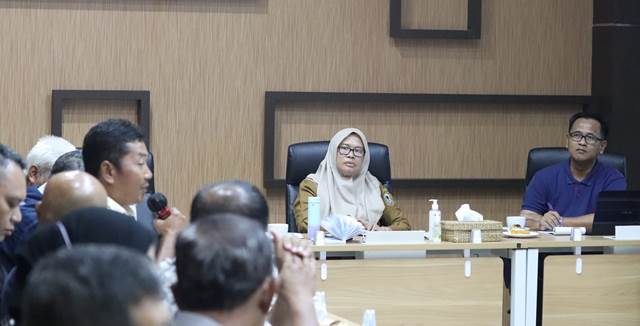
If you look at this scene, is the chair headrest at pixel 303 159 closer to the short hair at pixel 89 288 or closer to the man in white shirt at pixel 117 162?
the man in white shirt at pixel 117 162

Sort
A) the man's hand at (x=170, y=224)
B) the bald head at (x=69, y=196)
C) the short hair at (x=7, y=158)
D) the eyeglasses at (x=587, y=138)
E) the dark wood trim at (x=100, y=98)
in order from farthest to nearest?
the dark wood trim at (x=100, y=98), the eyeglasses at (x=587, y=138), the man's hand at (x=170, y=224), the short hair at (x=7, y=158), the bald head at (x=69, y=196)

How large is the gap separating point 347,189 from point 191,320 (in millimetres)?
3404

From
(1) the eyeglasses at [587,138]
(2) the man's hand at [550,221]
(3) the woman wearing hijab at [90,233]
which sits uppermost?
(1) the eyeglasses at [587,138]

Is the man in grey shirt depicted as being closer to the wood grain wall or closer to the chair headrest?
the chair headrest

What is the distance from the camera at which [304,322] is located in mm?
2207

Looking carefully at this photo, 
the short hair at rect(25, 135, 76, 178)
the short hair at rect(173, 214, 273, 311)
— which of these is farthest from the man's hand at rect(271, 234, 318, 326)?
the short hair at rect(25, 135, 76, 178)

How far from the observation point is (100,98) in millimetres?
5742

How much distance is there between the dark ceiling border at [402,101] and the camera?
19.5 feet

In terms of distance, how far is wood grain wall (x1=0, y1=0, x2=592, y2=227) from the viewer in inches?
226

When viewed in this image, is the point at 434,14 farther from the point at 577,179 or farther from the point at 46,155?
the point at 46,155

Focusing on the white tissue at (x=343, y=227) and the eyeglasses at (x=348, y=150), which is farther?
the eyeglasses at (x=348, y=150)

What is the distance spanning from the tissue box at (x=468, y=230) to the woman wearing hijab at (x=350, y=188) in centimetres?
64

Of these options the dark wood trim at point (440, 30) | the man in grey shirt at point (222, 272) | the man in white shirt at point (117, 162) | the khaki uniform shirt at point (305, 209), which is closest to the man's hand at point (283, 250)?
the man in grey shirt at point (222, 272)

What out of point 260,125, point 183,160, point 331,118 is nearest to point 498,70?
point 331,118
